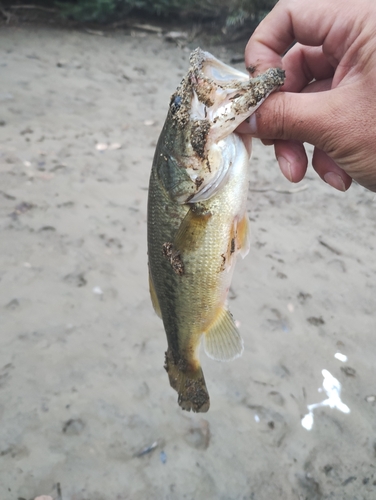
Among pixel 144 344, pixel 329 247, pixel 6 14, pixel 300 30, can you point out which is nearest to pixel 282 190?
pixel 329 247

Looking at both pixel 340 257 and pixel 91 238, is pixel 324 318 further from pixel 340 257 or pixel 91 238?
pixel 91 238

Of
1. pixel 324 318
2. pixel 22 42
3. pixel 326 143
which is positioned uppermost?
pixel 326 143

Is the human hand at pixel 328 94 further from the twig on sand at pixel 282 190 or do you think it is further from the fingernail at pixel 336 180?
the twig on sand at pixel 282 190

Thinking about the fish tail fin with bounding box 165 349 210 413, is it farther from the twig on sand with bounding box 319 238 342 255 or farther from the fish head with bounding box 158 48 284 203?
the twig on sand with bounding box 319 238 342 255

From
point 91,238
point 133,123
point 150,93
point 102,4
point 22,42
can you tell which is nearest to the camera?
point 91,238

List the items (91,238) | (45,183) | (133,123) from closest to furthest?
(91,238) → (45,183) → (133,123)

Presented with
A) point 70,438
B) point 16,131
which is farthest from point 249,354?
point 16,131

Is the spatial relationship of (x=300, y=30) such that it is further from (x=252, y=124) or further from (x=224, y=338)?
(x=224, y=338)
